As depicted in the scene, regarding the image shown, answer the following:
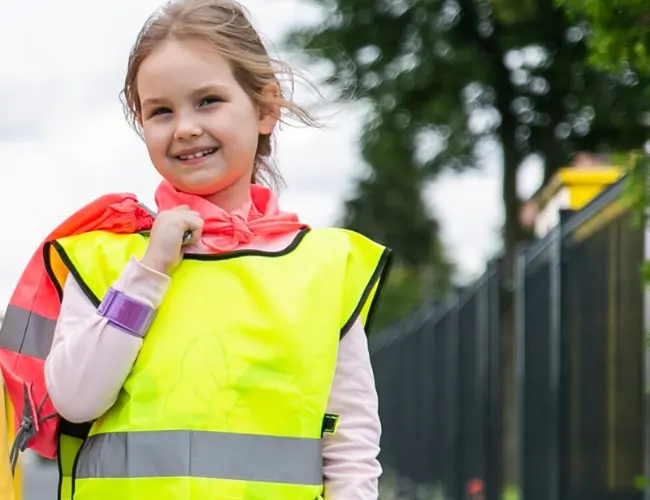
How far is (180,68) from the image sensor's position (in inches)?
118

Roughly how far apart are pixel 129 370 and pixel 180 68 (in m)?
0.55

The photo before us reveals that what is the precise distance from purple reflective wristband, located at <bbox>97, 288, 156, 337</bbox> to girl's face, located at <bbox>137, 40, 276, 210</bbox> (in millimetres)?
285

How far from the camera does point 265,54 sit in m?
3.17

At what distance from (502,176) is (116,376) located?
19083mm

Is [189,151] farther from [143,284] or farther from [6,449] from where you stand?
[6,449]

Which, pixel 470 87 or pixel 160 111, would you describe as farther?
pixel 470 87

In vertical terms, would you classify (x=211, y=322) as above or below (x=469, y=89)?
below

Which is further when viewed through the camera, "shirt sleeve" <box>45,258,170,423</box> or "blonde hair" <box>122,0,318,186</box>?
"blonde hair" <box>122,0,318,186</box>

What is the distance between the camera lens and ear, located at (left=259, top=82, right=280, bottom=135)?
10.3 feet

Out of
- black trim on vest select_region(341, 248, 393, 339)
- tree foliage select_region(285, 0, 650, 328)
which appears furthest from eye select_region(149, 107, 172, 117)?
tree foliage select_region(285, 0, 650, 328)

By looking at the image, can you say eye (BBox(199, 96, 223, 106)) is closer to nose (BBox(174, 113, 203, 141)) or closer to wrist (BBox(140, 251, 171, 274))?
nose (BBox(174, 113, 203, 141))

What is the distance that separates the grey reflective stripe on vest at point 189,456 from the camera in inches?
113

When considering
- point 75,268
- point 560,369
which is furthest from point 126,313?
point 560,369

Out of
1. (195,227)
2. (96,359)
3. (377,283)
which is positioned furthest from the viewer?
(377,283)
